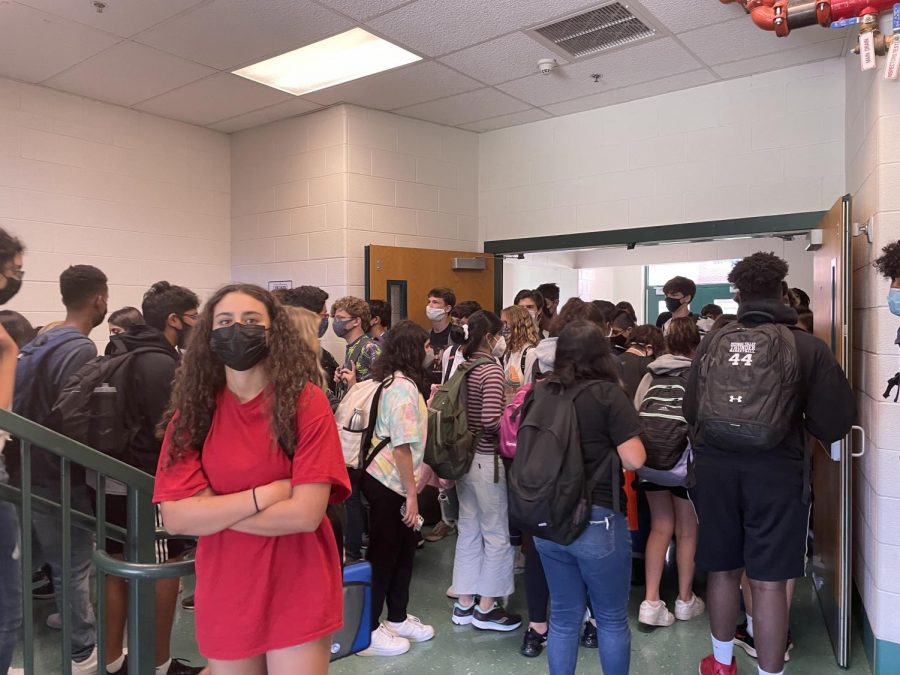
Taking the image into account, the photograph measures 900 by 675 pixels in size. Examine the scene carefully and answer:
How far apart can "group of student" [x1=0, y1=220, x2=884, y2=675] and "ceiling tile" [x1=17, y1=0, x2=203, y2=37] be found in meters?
1.53

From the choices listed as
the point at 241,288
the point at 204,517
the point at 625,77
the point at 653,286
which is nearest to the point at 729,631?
the point at 204,517

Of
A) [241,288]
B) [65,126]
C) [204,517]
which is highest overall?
[65,126]

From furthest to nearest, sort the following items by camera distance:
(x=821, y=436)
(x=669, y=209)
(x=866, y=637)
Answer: (x=669, y=209), (x=866, y=637), (x=821, y=436)

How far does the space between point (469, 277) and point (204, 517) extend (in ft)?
13.7

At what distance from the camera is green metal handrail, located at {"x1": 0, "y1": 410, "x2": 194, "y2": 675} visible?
1545 millimetres

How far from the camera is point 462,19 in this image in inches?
136

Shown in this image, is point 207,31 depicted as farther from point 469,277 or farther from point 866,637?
point 866,637

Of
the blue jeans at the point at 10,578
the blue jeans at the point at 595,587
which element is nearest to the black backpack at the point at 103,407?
the blue jeans at the point at 10,578

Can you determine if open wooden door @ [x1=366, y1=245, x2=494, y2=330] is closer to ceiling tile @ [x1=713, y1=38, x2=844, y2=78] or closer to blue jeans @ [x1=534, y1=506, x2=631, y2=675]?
ceiling tile @ [x1=713, y1=38, x2=844, y2=78]

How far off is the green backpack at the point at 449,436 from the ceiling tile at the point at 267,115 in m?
2.88

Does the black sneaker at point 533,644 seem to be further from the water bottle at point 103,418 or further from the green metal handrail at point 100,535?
the water bottle at point 103,418

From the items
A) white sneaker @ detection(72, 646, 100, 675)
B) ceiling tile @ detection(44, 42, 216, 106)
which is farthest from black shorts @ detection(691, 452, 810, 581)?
ceiling tile @ detection(44, 42, 216, 106)

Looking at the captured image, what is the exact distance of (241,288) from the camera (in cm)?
166

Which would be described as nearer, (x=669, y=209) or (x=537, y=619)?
(x=537, y=619)
